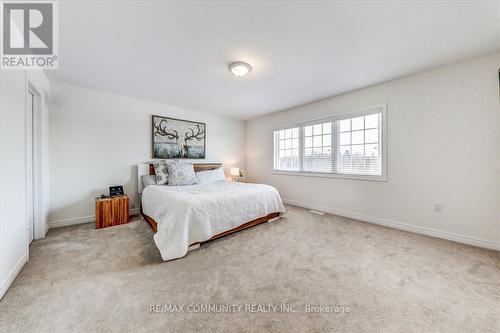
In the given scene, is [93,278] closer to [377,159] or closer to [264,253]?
[264,253]

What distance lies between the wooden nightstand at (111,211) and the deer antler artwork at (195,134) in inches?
71.2

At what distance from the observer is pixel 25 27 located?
1.71 m

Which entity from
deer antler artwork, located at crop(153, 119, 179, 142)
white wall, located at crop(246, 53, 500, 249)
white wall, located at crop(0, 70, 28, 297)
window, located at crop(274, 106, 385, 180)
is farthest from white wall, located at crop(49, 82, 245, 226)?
white wall, located at crop(246, 53, 500, 249)

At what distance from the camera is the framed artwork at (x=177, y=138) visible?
149 inches

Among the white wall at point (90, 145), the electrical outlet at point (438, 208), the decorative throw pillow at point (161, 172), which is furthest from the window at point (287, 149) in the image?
the white wall at point (90, 145)

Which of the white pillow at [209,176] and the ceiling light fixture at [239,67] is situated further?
the white pillow at [209,176]

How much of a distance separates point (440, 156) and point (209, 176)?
3872mm

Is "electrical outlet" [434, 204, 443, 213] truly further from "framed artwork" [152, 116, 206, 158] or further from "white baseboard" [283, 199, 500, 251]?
"framed artwork" [152, 116, 206, 158]

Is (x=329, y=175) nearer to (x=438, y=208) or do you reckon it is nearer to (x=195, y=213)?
(x=438, y=208)

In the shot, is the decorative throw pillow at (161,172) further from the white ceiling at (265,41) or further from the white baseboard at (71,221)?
the white ceiling at (265,41)

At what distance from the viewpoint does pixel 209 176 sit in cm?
401

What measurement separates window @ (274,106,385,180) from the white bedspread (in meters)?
1.55

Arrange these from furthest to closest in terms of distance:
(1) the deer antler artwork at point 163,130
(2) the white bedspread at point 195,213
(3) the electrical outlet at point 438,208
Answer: (1) the deer antler artwork at point 163,130 < (3) the electrical outlet at point 438,208 < (2) the white bedspread at point 195,213

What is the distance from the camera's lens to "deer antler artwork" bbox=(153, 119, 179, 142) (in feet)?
12.3
